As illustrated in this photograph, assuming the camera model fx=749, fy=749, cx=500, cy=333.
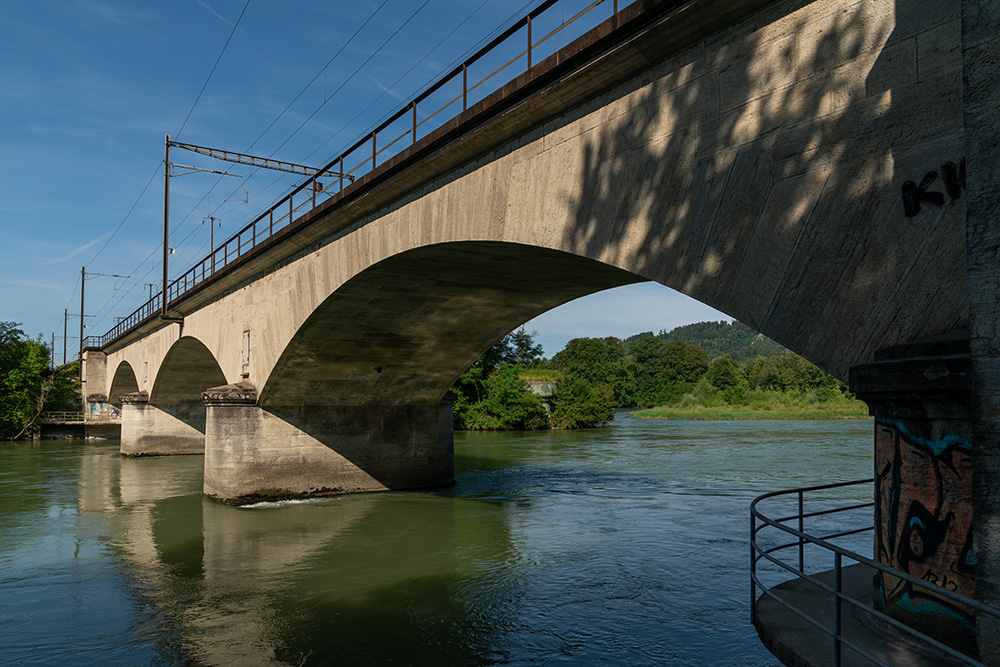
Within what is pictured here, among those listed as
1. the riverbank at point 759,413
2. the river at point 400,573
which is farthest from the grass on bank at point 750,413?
the river at point 400,573

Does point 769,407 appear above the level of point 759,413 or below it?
above

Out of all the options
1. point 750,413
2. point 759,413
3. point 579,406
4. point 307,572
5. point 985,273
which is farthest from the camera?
point 750,413

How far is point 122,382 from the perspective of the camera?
45188 mm

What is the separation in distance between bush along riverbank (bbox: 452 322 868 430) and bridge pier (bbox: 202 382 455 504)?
92.9ft

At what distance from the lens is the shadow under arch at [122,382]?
42.5 metres

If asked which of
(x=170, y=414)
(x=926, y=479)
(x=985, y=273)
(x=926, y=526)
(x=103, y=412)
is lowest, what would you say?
(x=103, y=412)

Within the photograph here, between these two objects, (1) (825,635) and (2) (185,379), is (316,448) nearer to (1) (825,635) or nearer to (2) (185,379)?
(1) (825,635)

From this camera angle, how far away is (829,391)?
65.2 m

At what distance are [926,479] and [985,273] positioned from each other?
3.90ft

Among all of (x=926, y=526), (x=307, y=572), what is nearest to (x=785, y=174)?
(x=926, y=526)

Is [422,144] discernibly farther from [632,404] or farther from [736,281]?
[632,404]

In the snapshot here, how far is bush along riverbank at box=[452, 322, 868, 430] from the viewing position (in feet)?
161

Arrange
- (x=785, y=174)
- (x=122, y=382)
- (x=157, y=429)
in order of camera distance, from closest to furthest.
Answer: (x=785, y=174)
(x=157, y=429)
(x=122, y=382)

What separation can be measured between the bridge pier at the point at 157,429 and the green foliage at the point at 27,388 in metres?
20.4
